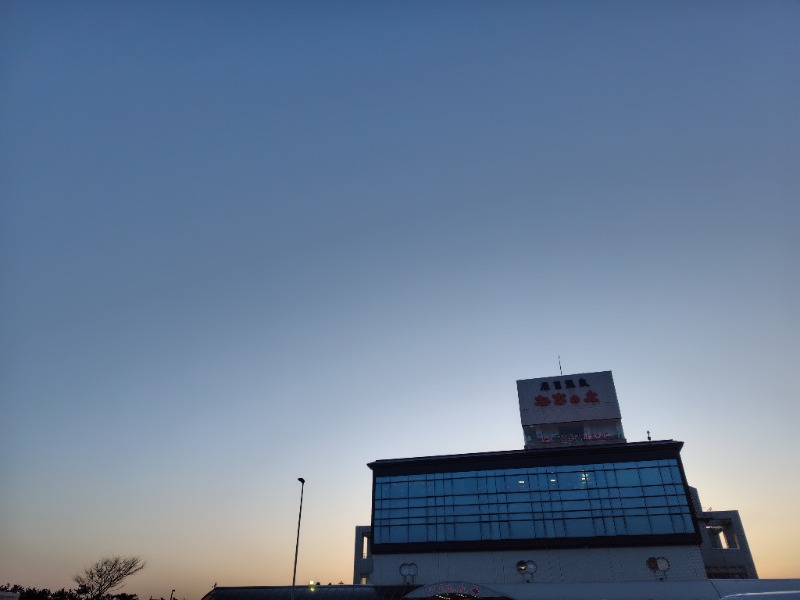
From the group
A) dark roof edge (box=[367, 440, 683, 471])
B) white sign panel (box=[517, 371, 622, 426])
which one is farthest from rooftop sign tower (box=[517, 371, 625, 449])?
dark roof edge (box=[367, 440, 683, 471])

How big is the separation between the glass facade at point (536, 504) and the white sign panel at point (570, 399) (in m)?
8.55

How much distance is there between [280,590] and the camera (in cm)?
5659

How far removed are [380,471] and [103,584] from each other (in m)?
59.6

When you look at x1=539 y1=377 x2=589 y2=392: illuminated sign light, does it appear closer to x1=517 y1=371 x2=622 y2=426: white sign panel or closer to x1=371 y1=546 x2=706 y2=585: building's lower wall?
x1=517 y1=371 x2=622 y2=426: white sign panel

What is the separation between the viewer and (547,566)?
172 ft

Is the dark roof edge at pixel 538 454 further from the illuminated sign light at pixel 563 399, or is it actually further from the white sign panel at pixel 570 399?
the illuminated sign light at pixel 563 399

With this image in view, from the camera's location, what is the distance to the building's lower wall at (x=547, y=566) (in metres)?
50.2

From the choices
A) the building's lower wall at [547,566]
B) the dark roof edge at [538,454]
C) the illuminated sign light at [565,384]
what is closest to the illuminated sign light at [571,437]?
the dark roof edge at [538,454]

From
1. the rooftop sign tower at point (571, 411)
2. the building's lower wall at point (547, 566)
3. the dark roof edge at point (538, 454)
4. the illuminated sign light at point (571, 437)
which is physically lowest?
the building's lower wall at point (547, 566)

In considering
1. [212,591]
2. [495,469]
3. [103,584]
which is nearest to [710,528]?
[495,469]

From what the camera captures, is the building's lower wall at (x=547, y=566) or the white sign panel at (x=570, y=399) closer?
the building's lower wall at (x=547, y=566)

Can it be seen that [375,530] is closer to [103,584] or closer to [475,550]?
[475,550]

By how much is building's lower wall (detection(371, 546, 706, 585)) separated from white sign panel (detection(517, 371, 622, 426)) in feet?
55.5

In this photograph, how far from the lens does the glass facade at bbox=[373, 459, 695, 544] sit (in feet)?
175
